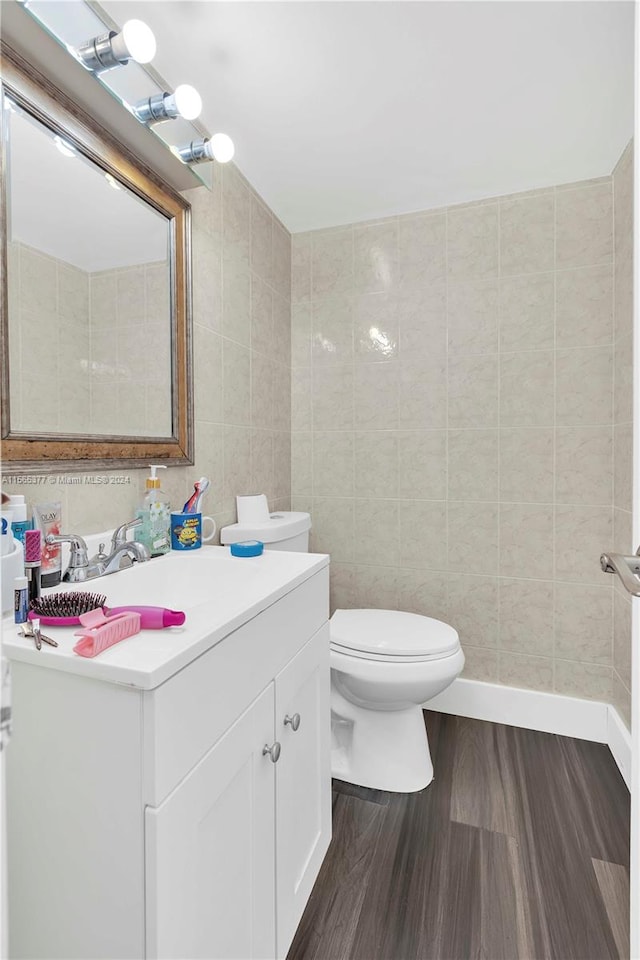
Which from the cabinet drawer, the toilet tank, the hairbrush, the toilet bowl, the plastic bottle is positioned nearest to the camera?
the cabinet drawer

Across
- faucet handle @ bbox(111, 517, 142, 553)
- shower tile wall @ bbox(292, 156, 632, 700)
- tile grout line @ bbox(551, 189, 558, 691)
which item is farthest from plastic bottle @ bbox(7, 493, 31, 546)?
tile grout line @ bbox(551, 189, 558, 691)

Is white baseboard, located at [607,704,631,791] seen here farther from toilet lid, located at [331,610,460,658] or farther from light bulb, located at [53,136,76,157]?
light bulb, located at [53,136,76,157]

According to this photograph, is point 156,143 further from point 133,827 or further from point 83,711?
point 133,827

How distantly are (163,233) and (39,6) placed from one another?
0.52 metres

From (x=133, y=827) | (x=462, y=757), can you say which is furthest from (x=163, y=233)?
(x=462, y=757)

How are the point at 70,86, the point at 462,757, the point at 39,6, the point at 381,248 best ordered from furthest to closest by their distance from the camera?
the point at 381,248 < the point at 462,757 < the point at 70,86 < the point at 39,6

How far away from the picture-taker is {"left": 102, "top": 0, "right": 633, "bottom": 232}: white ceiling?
46.8 inches

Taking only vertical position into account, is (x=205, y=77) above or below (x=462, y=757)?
above

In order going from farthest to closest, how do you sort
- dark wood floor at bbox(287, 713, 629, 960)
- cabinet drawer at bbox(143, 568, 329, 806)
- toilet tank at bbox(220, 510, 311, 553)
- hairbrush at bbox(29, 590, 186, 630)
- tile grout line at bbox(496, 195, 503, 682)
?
tile grout line at bbox(496, 195, 503, 682)
toilet tank at bbox(220, 510, 311, 553)
dark wood floor at bbox(287, 713, 629, 960)
hairbrush at bbox(29, 590, 186, 630)
cabinet drawer at bbox(143, 568, 329, 806)

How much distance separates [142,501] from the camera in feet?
4.30

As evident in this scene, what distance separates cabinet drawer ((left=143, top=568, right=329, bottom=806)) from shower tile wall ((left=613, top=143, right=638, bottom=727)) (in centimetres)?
131

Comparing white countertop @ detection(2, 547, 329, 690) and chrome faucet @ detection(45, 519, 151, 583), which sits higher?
chrome faucet @ detection(45, 519, 151, 583)

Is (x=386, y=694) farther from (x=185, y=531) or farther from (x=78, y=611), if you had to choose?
(x=78, y=611)

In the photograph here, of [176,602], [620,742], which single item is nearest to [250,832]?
[176,602]
